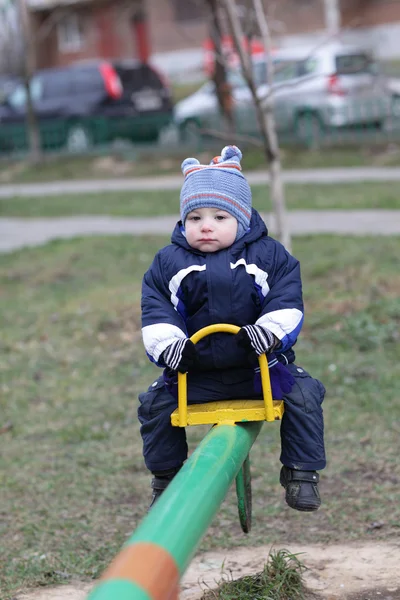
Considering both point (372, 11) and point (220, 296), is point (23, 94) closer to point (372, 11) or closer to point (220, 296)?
point (372, 11)

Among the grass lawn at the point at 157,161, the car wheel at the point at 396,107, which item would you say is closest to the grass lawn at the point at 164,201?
the grass lawn at the point at 157,161

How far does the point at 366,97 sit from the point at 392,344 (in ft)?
33.1

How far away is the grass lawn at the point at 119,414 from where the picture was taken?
395 centimetres

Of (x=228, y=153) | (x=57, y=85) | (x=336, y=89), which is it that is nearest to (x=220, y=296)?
(x=228, y=153)

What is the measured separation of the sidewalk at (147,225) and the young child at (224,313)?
592 cm

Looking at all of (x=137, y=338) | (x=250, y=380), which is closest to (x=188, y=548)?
(x=250, y=380)

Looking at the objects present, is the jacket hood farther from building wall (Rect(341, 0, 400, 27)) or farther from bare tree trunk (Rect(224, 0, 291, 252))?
building wall (Rect(341, 0, 400, 27))

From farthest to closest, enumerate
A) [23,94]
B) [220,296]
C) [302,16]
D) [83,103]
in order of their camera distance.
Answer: [302,16] → [23,94] → [83,103] → [220,296]

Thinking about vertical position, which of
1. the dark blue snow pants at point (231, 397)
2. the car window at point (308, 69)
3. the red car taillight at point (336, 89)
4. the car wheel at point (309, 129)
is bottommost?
the car wheel at point (309, 129)

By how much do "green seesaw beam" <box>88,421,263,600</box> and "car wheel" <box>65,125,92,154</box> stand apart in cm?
1655

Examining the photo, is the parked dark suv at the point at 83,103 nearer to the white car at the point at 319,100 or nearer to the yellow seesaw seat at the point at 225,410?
the white car at the point at 319,100

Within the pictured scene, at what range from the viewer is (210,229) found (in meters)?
3.00

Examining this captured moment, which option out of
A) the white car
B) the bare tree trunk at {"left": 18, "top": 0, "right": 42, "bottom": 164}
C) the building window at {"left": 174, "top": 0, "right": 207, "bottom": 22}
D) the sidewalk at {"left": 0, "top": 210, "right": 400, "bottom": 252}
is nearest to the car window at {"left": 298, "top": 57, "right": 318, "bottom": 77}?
the white car

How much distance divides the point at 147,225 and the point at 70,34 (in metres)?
28.7
